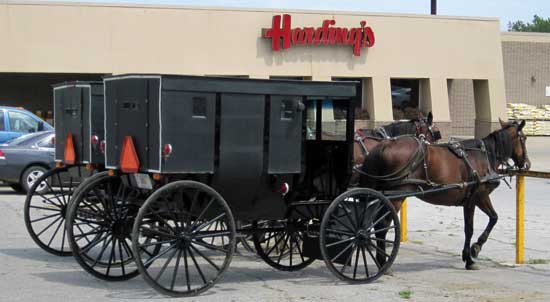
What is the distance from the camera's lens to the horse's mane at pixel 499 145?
11.6 metres

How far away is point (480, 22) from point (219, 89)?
111 feet

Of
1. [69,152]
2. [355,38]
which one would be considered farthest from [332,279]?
[355,38]

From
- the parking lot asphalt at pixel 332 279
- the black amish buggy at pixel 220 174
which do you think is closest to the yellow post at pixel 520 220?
the parking lot asphalt at pixel 332 279

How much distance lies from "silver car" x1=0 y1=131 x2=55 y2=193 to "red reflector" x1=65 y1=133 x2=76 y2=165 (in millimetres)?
9481

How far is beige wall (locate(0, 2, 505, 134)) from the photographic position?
33781 millimetres

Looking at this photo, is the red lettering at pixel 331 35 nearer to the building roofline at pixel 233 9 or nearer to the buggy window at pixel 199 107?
the building roofline at pixel 233 9

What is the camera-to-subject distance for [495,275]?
10.7 meters

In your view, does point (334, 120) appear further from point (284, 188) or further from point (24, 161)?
point (24, 161)

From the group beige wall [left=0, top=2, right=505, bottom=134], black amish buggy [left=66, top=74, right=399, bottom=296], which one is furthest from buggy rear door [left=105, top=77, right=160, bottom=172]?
beige wall [left=0, top=2, right=505, bottom=134]

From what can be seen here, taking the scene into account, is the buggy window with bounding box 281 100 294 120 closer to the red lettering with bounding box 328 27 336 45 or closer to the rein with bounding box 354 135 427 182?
the rein with bounding box 354 135 427 182

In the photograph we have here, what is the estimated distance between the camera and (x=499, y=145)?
11.6 metres

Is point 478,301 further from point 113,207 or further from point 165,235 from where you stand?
point 113,207

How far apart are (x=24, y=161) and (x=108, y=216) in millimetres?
10754

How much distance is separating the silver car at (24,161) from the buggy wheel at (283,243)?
9.90 meters
